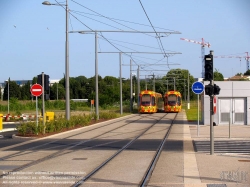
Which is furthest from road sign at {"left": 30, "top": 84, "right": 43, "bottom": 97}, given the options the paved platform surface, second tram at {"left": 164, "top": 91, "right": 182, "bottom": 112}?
second tram at {"left": 164, "top": 91, "right": 182, "bottom": 112}

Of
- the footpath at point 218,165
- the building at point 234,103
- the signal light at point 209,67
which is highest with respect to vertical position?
the signal light at point 209,67

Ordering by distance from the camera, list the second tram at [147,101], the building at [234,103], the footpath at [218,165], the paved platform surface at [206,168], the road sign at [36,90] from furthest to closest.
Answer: the second tram at [147,101]
the building at [234,103]
the road sign at [36,90]
the footpath at [218,165]
the paved platform surface at [206,168]

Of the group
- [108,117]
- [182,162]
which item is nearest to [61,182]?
[182,162]

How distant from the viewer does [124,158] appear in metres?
17.5

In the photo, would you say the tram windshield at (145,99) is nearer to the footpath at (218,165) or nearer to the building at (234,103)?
the building at (234,103)

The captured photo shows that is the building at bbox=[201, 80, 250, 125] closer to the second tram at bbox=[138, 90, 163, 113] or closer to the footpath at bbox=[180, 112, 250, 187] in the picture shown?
the footpath at bbox=[180, 112, 250, 187]

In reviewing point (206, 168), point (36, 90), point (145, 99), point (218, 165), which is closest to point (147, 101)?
point (145, 99)

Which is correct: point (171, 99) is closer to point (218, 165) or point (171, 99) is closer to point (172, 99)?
point (172, 99)

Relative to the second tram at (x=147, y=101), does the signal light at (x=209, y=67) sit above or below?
above

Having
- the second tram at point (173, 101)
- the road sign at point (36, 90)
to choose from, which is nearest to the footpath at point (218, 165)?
the road sign at point (36, 90)

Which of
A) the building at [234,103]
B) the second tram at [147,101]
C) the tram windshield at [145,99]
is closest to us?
the building at [234,103]

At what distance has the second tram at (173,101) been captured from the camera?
72000 millimetres

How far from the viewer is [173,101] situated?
7262cm

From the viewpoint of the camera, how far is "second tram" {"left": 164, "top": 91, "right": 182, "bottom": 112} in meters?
72.0
